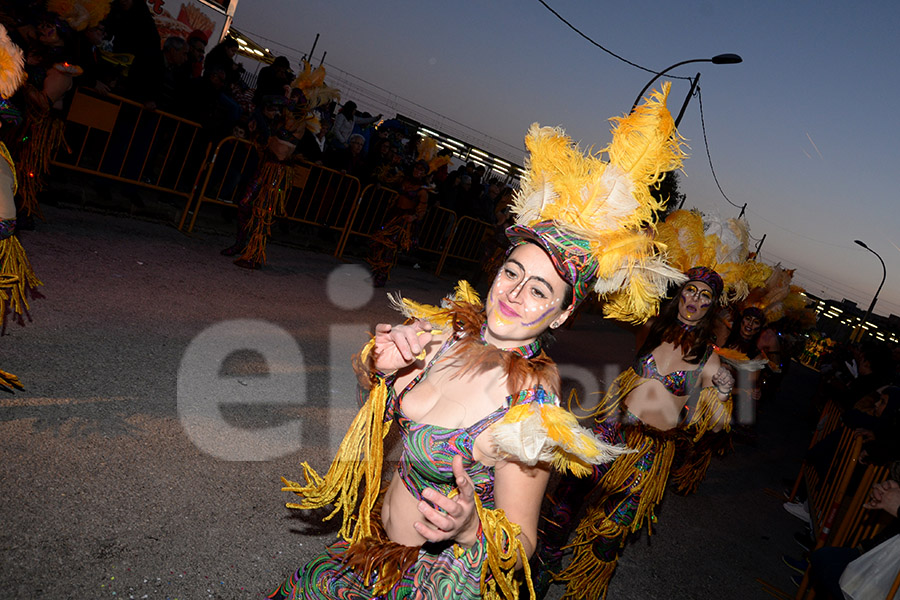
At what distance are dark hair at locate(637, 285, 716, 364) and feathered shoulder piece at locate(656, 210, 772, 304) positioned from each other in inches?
9.7

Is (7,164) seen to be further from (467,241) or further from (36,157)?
(467,241)

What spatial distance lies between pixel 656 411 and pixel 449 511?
2942 millimetres

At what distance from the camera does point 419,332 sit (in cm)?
212

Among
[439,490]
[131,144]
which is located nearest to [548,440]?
[439,490]

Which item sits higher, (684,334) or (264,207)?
(684,334)

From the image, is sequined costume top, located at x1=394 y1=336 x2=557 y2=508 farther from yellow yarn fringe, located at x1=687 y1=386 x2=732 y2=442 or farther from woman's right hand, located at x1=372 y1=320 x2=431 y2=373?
yellow yarn fringe, located at x1=687 y1=386 x2=732 y2=442

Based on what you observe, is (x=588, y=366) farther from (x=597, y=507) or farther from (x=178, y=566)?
(x=178, y=566)

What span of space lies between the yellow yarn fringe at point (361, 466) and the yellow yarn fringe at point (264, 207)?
601cm

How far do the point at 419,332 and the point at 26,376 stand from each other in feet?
9.94

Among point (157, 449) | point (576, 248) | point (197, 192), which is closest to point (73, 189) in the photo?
point (197, 192)

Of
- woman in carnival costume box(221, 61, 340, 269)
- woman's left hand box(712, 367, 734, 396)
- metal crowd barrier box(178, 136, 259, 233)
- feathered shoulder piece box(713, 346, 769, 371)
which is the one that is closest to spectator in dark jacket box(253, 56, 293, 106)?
metal crowd barrier box(178, 136, 259, 233)

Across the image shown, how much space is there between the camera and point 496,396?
1979mm

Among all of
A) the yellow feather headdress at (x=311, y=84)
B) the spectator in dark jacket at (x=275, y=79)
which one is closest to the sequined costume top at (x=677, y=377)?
the yellow feather headdress at (x=311, y=84)

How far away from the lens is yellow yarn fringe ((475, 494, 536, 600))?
5.56ft
